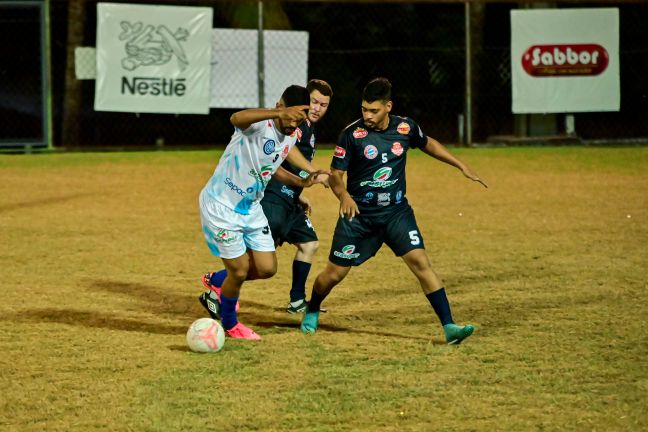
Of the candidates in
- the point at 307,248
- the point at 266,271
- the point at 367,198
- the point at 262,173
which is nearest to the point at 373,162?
the point at 367,198

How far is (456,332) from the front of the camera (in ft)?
21.8

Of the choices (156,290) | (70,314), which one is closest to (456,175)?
(156,290)

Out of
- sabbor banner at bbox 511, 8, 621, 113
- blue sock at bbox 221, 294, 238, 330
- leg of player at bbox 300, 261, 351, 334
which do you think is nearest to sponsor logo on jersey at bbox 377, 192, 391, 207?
leg of player at bbox 300, 261, 351, 334

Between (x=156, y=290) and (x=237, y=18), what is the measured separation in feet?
42.8

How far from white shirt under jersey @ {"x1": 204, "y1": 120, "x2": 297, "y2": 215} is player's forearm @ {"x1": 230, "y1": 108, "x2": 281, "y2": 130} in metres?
0.16

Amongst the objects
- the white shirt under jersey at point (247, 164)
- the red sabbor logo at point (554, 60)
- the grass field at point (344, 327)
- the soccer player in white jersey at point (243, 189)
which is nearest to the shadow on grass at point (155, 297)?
the grass field at point (344, 327)

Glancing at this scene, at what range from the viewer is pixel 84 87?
21.8 metres

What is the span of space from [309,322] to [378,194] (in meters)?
0.94

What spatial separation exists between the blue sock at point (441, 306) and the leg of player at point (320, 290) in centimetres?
56

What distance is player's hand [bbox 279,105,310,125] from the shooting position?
6328 mm

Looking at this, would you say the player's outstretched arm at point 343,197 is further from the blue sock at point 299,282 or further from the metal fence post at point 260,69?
the metal fence post at point 260,69

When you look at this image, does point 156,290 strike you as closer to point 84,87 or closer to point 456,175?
point 456,175

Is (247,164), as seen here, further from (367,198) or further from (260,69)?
(260,69)

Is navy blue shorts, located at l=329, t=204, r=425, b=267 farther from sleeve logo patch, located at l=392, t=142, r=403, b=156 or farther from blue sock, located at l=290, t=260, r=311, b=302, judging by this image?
blue sock, located at l=290, t=260, r=311, b=302
